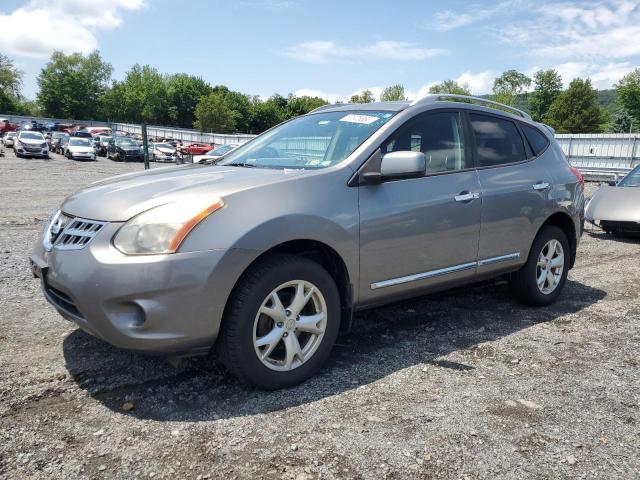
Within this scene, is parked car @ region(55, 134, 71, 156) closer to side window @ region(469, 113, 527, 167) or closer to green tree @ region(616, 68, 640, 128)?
side window @ region(469, 113, 527, 167)

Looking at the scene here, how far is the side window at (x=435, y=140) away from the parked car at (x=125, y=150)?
31081 mm

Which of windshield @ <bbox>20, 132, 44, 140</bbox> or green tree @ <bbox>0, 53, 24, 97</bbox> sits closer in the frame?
windshield @ <bbox>20, 132, 44, 140</bbox>

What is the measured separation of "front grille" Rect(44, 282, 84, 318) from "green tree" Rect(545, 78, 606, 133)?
8063 centimetres

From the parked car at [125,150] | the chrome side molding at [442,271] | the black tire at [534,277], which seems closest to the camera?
the chrome side molding at [442,271]

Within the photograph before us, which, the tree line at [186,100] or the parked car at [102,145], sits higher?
the tree line at [186,100]

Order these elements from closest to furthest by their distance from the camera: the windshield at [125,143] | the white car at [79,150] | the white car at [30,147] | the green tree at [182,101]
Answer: the white car at [30,147] → the white car at [79,150] → the windshield at [125,143] → the green tree at [182,101]

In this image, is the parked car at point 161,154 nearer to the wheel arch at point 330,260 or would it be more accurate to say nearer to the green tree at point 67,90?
the wheel arch at point 330,260

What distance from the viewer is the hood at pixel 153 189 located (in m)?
2.88

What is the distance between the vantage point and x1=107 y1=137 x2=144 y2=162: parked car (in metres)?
32.4

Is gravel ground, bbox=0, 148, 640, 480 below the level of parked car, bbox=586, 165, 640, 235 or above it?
below

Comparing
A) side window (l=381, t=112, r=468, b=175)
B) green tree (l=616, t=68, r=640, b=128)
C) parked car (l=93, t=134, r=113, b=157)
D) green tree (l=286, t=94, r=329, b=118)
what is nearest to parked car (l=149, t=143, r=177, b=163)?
parked car (l=93, t=134, r=113, b=157)

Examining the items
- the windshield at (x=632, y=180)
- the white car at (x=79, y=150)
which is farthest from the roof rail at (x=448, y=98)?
the white car at (x=79, y=150)

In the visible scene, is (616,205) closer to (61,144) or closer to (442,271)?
(442,271)

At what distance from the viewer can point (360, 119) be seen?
3.92m
